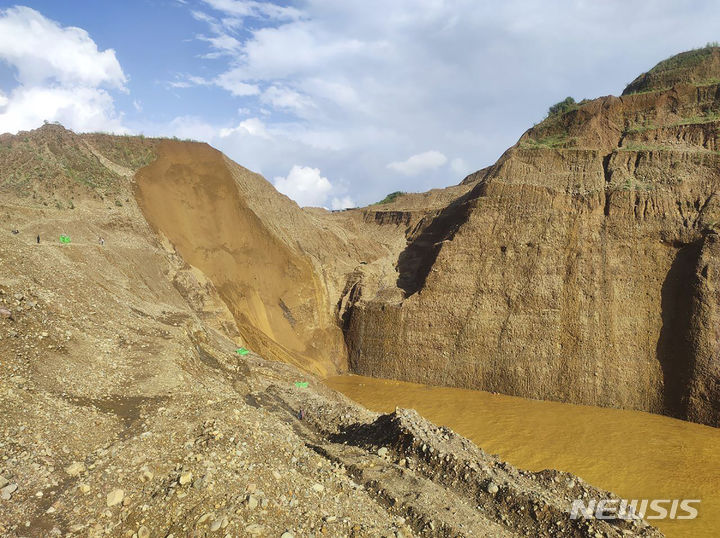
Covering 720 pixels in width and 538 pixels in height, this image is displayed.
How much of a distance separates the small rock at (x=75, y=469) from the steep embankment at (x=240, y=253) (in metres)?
13.0

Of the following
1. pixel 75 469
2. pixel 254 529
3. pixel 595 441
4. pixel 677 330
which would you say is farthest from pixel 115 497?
pixel 677 330

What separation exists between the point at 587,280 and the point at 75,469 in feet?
58.3

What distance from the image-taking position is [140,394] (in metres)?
6.88

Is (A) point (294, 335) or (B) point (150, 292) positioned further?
(A) point (294, 335)

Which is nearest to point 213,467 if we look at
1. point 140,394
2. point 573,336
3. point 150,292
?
point 140,394

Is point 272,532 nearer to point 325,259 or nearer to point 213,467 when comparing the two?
point 213,467

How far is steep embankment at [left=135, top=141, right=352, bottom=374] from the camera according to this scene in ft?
63.4

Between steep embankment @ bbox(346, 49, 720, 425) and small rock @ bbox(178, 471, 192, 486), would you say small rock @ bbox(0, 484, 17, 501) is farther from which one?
steep embankment @ bbox(346, 49, 720, 425)

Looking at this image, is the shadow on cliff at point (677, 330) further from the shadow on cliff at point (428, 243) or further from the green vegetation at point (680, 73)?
the green vegetation at point (680, 73)

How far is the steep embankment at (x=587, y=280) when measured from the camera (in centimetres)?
1550

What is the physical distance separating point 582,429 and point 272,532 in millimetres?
12715

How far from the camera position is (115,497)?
14.5 feet

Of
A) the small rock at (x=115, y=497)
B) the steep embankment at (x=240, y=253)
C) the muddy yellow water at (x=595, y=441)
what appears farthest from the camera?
the steep embankment at (x=240, y=253)

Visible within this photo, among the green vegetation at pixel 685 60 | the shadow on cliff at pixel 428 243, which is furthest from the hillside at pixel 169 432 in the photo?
the green vegetation at pixel 685 60
